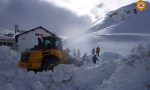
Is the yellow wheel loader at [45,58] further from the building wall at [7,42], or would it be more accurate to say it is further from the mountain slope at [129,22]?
the mountain slope at [129,22]

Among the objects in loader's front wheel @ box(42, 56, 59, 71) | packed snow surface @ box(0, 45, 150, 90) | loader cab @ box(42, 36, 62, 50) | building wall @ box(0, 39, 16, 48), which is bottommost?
packed snow surface @ box(0, 45, 150, 90)

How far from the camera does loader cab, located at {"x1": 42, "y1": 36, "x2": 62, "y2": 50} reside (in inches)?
715

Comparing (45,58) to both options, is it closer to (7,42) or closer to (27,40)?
(27,40)

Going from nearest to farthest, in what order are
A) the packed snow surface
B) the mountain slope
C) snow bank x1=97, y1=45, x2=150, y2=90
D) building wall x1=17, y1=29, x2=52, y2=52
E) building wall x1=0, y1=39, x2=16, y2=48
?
1. snow bank x1=97, y1=45, x2=150, y2=90
2. the packed snow surface
3. building wall x1=17, y1=29, x2=52, y2=52
4. building wall x1=0, y1=39, x2=16, y2=48
5. the mountain slope

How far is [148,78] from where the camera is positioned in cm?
967

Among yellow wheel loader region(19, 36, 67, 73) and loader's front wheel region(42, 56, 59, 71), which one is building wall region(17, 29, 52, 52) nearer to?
yellow wheel loader region(19, 36, 67, 73)

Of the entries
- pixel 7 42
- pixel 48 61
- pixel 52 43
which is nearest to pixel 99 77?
pixel 48 61

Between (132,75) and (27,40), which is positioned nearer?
(132,75)

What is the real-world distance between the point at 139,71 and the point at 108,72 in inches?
75.0

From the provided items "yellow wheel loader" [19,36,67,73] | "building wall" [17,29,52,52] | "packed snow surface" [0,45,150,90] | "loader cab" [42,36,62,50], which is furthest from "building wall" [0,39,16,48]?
"packed snow surface" [0,45,150,90]

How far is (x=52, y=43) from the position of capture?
18250mm

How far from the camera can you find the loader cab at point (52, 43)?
18.2m

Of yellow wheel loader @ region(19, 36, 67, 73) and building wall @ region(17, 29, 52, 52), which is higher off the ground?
building wall @ region(17, 29, 52, 52)

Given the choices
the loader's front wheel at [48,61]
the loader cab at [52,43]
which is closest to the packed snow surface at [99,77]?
the loader's front wheel at [48,61]
